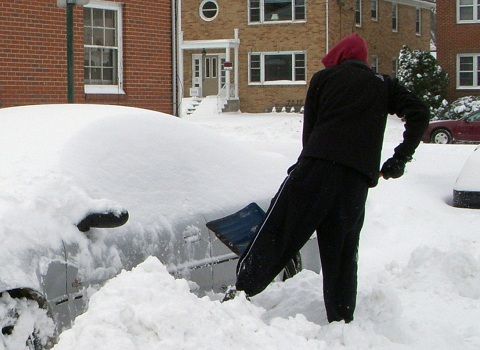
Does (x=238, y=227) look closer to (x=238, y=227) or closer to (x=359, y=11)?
(x=238, y=227)

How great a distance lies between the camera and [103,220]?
3977mm

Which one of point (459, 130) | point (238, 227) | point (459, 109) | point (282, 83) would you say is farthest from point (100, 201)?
point (282, 83)

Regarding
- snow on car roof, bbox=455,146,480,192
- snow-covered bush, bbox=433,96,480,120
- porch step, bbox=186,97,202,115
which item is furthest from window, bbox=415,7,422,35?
snow on car roof, bbox=455,146,480,192

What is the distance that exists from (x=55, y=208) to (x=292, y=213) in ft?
3.99

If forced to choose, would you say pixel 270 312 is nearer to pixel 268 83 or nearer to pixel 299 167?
pixel 299 167

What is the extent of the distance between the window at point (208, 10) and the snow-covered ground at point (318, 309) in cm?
2796

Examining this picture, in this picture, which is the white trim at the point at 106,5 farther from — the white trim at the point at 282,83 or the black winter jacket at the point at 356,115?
the white trim at the point at 282,83

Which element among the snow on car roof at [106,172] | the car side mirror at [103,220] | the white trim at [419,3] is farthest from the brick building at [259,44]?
the car side mirror at [103,220]

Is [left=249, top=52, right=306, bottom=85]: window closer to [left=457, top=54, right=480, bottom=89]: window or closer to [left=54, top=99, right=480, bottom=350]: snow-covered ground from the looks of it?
[left=457, top=54, right=480, bottom=89]: window

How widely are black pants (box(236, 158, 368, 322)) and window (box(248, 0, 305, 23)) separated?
1203 inches

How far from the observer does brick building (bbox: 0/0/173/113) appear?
1162cm

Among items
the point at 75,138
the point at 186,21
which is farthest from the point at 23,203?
the point at 186,21

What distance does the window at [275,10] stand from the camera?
113ft

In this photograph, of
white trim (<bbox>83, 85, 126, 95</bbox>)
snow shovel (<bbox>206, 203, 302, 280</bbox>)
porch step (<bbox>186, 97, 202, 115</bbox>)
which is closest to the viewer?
snow shovel (<bbox>206, 203, 302, 280</bbox>)
